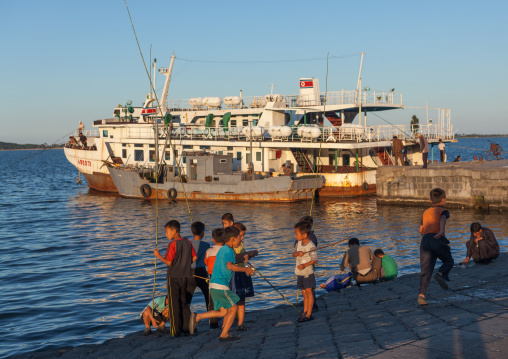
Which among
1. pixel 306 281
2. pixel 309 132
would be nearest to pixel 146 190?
pixel 309 132

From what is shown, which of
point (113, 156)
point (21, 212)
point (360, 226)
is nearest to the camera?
point (360, 226)

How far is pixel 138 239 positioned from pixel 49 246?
139 inches

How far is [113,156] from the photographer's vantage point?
4334 centimetres

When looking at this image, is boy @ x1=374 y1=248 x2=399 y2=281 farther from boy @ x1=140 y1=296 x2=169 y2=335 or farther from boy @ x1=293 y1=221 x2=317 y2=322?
boy @ x1=140 y1=296 x2=169 y2=335

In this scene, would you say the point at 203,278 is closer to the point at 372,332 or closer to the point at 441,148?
the point at 372,332

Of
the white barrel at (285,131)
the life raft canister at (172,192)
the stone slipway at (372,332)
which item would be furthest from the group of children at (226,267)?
the white barrel at (285,131)

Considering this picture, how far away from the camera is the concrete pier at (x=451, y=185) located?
1038 inches

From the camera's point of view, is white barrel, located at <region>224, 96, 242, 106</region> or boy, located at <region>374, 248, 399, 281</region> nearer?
boy, located at <region>374, 248, 399, 281</region>

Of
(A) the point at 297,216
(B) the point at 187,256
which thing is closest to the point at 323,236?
(A) the point at 297,216

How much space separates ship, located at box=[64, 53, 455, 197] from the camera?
34.9m

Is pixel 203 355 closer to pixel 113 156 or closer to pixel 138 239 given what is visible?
pixel 138 239

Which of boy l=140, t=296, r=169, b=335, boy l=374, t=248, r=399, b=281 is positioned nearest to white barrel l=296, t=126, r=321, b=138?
boy l=374, t=248, r=399, b=281

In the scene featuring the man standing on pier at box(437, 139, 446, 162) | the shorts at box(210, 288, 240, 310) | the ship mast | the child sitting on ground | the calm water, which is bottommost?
the calm water

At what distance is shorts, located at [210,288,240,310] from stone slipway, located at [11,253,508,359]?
58cm
